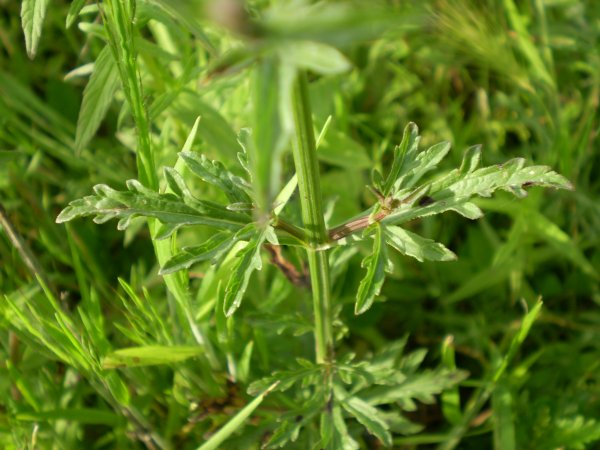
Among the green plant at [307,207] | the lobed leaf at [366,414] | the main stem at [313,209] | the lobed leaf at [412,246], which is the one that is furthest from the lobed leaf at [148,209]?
the lobed leaf at [366,414]

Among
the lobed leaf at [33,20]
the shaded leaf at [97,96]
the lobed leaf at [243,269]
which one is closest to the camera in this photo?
the lobed leaf at [243,269]

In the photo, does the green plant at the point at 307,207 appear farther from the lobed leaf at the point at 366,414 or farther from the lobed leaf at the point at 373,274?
the lobed leaf at the point at 366,414

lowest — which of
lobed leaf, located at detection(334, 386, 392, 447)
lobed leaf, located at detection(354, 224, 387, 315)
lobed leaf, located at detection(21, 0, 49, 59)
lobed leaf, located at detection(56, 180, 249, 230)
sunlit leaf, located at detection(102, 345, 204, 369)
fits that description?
lobed leaf, located at detection(334, 386, 392, 447)

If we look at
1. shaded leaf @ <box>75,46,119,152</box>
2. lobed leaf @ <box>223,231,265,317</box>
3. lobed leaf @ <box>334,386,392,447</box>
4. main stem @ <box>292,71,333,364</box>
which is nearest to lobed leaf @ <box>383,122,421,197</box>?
main stem @ <box>292,71,333,364</box>

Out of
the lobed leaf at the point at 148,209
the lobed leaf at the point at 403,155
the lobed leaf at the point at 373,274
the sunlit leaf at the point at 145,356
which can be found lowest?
the sunlit leaf at the point at 145,356

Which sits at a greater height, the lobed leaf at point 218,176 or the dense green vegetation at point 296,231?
the lobed leaf at point 218,176

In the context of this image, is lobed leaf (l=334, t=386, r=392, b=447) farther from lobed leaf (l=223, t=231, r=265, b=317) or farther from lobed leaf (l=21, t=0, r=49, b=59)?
lobed leaf (l=21, t=0, r=49, b=59)

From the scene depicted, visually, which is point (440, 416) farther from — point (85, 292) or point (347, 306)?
point (85, 292)

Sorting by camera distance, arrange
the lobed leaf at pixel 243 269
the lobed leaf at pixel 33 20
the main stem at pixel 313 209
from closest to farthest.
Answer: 1. the main stem at pixel 313 209
2. the lobed leaf at pixel 243 269
3. the lobed leaf at pixel 33 20

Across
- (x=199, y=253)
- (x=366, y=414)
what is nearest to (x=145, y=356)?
(x=199, y=253)
